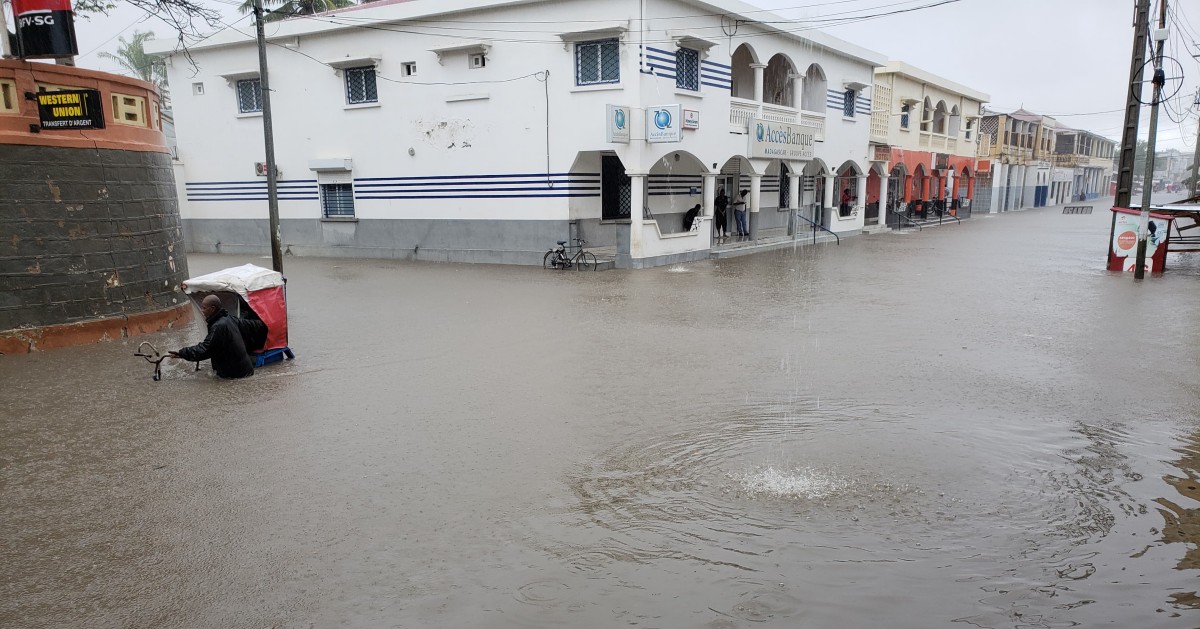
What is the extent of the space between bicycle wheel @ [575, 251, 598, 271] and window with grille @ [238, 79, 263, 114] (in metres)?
12.0

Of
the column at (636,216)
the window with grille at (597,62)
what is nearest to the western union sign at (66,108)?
the window with grille at (597,62)

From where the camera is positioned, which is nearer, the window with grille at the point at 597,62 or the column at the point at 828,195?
the window with grille at the point at 597,62

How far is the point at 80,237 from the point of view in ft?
33.6

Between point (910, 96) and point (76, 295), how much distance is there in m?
33.2

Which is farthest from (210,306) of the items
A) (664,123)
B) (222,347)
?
(664,123)

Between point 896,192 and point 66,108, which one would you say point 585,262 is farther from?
point 896,192

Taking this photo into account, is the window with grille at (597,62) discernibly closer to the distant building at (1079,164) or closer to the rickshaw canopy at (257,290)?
the rickshaw canopy at (257,290)

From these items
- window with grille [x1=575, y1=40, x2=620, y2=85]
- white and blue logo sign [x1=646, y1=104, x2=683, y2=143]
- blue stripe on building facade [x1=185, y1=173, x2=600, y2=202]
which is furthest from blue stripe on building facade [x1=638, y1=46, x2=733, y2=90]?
blue stripe on building facade [x1=185, y1=173, x2=600, y2=202]

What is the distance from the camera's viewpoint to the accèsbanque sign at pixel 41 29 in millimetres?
9852

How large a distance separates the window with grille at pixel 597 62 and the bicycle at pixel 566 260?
12.9 feet

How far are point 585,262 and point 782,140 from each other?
8.01 m

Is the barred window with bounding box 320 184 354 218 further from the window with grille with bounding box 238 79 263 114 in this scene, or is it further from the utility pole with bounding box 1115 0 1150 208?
the utility pole with bounding box 1115 0 1150 208

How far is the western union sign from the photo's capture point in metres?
9.74

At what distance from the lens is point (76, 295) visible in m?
10.2
